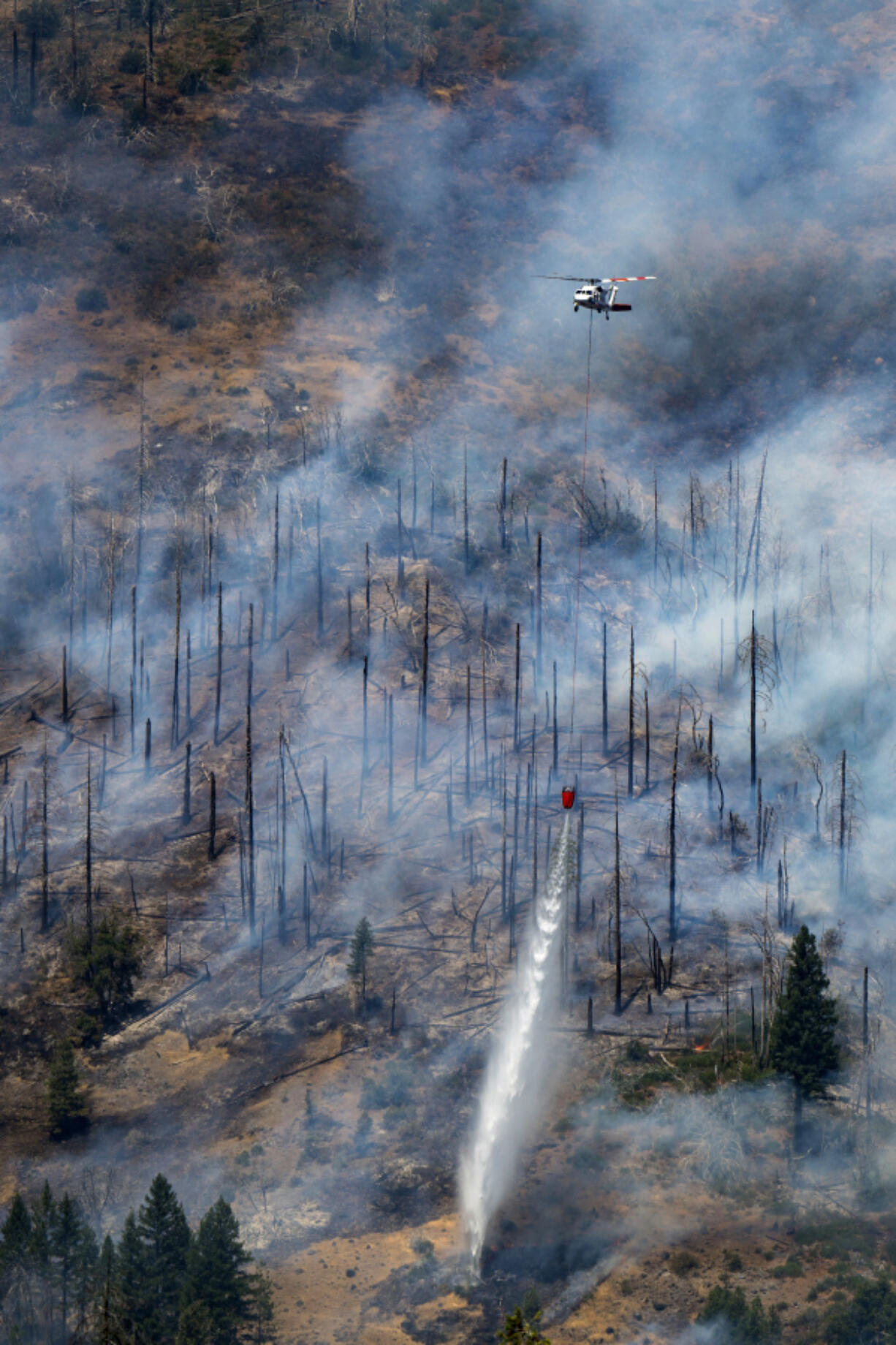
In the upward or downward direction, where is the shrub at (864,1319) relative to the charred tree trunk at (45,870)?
downward

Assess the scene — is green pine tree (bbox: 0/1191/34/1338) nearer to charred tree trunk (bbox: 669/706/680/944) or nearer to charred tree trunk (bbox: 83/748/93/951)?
charred tree trunk (bbox: 83/748/93/951)

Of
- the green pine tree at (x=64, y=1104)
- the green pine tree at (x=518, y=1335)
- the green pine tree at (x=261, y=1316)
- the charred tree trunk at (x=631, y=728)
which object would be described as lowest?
the green pine tree at (x=261, y=1316)

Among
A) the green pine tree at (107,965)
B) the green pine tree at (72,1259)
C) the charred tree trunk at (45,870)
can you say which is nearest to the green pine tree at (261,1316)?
the green pine tree at (72,1259)

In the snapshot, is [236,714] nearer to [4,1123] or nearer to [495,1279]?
[4,1123]

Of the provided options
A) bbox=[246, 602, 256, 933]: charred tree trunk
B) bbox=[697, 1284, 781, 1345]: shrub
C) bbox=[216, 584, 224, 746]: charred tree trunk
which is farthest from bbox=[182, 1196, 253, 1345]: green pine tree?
bbox=[216, 584, 224, 746]: charred tree trunk

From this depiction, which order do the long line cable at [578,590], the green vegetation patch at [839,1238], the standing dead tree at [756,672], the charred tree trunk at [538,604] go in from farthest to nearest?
the charred tree trunk at [538,604]
the long line cable at [578,590]
the standing dead tree at [756,672]
the green vegetation patch at [839,1238]

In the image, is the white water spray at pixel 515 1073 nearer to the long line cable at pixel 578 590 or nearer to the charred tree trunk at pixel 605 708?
the charred tree trunk at pixel 605 708
